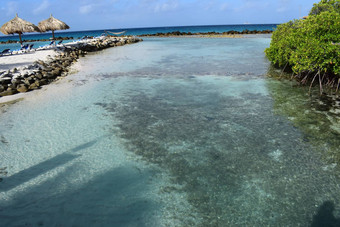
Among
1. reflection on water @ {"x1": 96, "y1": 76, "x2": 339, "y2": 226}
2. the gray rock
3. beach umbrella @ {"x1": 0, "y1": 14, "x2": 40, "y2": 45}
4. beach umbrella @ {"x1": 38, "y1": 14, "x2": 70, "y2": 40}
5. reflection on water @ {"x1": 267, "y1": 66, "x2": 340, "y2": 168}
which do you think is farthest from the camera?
beach umbrella @ {"x1": 38, "y1": 14, "x2": 70, "y2": 40}

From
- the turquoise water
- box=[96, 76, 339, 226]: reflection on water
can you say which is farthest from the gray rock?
box=[96, 76, 339, 226]: reflection on water

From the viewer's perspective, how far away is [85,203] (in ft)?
14.2

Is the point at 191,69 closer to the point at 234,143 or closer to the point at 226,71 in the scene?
the point at 226,71

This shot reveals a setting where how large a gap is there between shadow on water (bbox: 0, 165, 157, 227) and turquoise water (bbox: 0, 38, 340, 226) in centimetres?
2

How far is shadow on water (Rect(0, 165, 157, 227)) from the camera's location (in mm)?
3975

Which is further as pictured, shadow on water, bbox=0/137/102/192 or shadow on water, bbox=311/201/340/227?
shadow on water, bbox=0/137/102/192

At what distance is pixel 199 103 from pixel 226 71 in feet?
22.3

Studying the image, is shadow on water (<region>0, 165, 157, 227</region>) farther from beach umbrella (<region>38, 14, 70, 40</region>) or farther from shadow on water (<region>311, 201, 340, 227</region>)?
beach umbrella (<region>38, 14, 70, 40</region>)

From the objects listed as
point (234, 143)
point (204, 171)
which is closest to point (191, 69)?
point (234, 143)

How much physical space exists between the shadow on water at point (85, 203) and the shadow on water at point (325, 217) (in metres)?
2.70

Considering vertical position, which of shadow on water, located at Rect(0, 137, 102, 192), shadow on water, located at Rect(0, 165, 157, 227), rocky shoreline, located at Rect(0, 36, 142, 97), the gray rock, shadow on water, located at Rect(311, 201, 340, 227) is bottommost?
shadow on water, located at Rect(311, 201, 340, 227)

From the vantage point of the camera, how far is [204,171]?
511cm

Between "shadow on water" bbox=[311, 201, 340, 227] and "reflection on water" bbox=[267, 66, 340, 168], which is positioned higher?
"reflection on water" bbox=[267, 66, 340, 168]

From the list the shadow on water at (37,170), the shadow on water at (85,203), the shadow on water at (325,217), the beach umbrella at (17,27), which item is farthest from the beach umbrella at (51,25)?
the shadow on water at (325,217)
